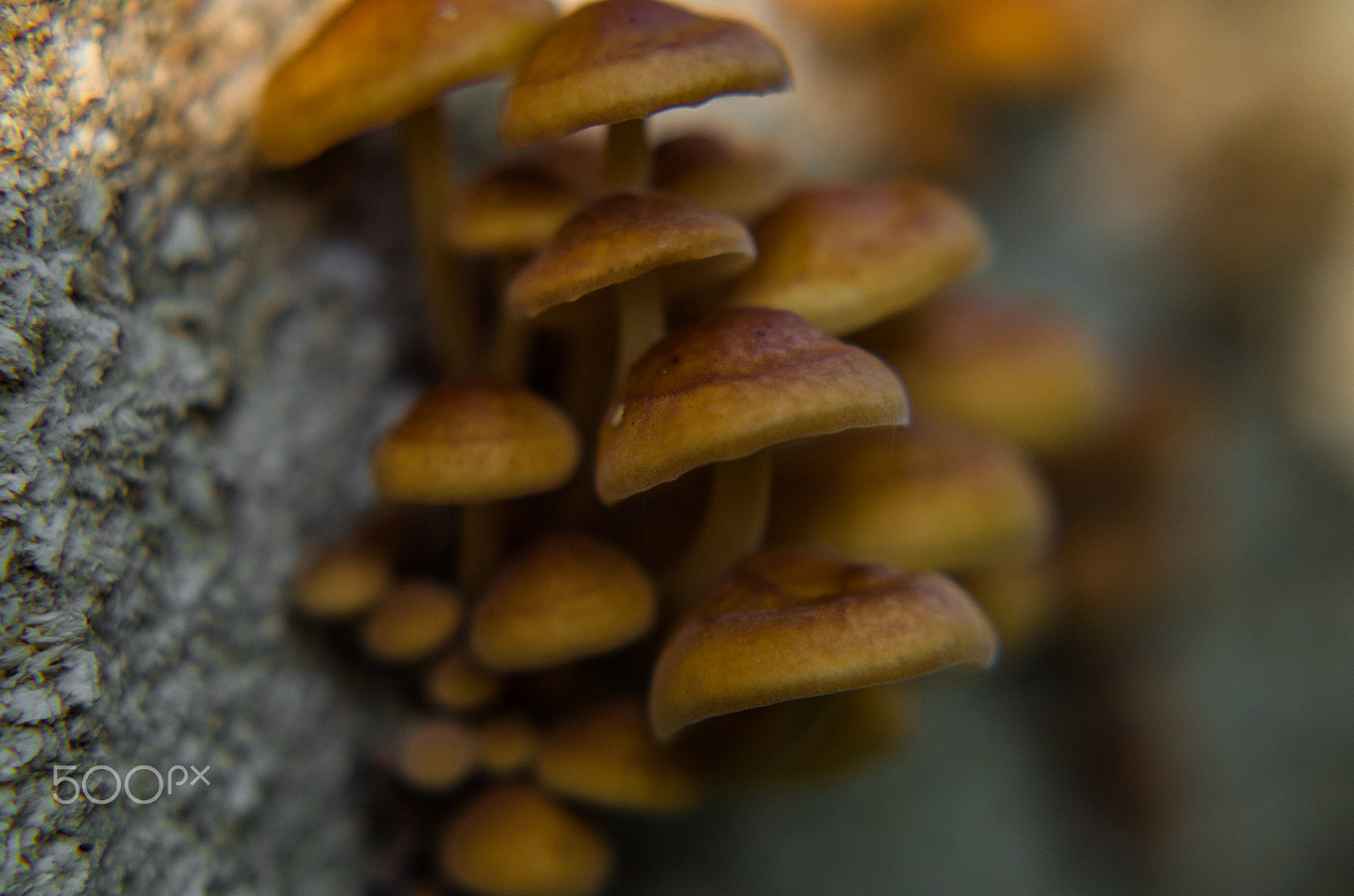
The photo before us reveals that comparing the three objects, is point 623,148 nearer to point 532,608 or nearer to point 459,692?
point 532,608

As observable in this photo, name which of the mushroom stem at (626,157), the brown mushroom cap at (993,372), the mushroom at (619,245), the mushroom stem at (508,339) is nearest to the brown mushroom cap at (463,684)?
the mushroom stem at (508,339)

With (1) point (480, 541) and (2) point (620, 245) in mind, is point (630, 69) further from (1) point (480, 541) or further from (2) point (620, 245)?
(1) point (480, 541)

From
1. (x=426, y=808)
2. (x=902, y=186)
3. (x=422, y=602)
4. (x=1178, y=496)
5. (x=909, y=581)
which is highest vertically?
→ (x=902, y=186)

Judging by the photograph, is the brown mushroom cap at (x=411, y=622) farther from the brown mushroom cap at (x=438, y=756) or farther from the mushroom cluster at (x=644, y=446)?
the brown mushroom cap at (x=438, y=756)

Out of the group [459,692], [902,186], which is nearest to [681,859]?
[459,692]

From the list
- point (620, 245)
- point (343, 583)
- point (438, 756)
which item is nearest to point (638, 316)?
point (620, 245)

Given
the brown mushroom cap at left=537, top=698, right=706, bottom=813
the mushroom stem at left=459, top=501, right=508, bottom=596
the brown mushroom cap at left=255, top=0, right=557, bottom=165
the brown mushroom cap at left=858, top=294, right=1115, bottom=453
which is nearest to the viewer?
the brown mushroom cap at left=255, top=0, right=557, bottom=165

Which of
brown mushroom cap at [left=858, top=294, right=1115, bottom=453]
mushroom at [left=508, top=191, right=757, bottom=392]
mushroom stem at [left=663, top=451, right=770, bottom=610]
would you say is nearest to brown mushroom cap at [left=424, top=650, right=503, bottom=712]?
mushroom stem at [left=663, top=451, right=770, bottom=610]

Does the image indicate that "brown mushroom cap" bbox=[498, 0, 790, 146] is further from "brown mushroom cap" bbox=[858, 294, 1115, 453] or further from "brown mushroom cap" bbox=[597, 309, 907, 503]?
"brown mushroom cap" bbox=[858, 294, 1115, 453]
